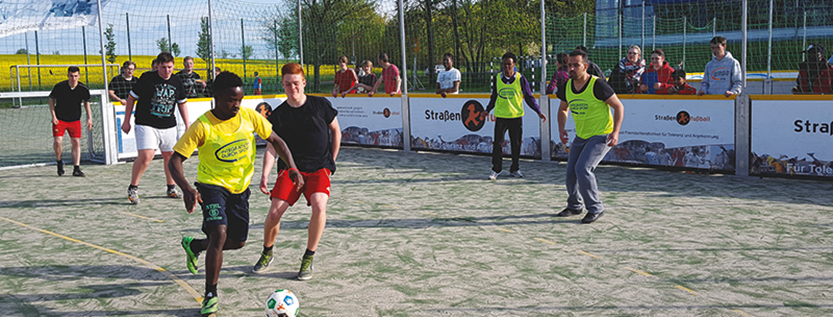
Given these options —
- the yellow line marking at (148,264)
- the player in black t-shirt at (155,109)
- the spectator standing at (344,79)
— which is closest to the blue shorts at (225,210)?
the yellow line marking at (148,264)

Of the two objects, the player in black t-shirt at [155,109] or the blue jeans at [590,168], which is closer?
the blue jeans at [590,168]

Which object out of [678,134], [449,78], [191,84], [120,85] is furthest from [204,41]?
[678,134]

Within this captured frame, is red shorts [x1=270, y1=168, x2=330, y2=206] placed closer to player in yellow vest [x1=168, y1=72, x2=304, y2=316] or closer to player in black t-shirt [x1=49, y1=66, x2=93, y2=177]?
player in yellow vest [x1=168, y1=72, x2=304, y2=316]

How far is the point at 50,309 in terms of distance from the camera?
15.7 ft

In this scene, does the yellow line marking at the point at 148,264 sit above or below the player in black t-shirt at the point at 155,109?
below

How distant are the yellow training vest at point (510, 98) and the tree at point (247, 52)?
28.2 ft

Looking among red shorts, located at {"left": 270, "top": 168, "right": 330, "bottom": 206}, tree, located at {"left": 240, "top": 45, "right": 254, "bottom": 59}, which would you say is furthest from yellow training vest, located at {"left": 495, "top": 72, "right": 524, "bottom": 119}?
tree, located at {"left": 240, "top": 45, "right": 254, "bottom": 59}

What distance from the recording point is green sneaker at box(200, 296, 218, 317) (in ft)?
14.8

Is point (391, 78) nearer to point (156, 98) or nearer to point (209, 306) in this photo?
point (156, 98)

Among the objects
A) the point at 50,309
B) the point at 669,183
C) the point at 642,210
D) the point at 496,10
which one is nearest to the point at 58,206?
the point at 50,309

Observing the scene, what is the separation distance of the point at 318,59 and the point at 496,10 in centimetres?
501

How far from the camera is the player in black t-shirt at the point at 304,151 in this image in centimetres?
531

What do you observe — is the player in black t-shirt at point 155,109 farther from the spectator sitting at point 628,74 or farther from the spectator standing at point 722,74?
the spectator standing at point 722,74

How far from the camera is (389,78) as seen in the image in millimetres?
14766
